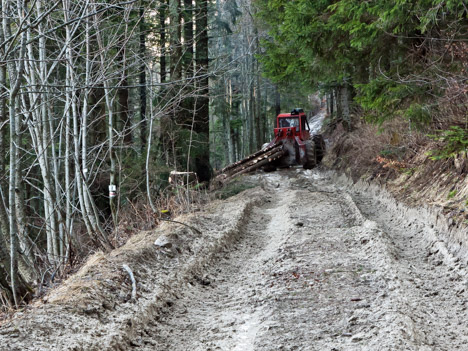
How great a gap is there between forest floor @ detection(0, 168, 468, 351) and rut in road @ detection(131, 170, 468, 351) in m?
0.01

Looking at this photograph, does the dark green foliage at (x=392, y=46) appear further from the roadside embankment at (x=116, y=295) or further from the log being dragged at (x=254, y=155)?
the log being dragged at (x=254, y=155)

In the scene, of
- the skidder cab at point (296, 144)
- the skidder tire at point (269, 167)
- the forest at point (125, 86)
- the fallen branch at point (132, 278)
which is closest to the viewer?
the fallen branch at point (132, 278)

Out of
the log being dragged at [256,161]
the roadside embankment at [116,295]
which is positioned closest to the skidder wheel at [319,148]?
the log being dragged at [256,161]

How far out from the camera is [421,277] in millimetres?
4703

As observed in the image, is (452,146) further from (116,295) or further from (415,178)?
(116,295)

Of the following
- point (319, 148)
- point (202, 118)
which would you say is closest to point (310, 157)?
point (319, 148)

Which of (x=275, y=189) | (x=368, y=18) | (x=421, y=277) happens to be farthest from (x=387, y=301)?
(x=275, y=189)

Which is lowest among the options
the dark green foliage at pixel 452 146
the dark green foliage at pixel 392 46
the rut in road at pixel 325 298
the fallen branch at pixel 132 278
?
the rut in road at pixel 325 298

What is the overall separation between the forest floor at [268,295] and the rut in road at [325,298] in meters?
0.01

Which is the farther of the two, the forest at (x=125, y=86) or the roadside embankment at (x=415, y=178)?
the roadside embankment at (x=415, y=178)

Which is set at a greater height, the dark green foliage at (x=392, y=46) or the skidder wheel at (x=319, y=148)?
the dark green foliage at (x=392, y=46)

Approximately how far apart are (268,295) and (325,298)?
63cm

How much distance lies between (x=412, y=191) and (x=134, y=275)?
5937 millimetres

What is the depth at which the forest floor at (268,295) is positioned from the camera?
3322mm
